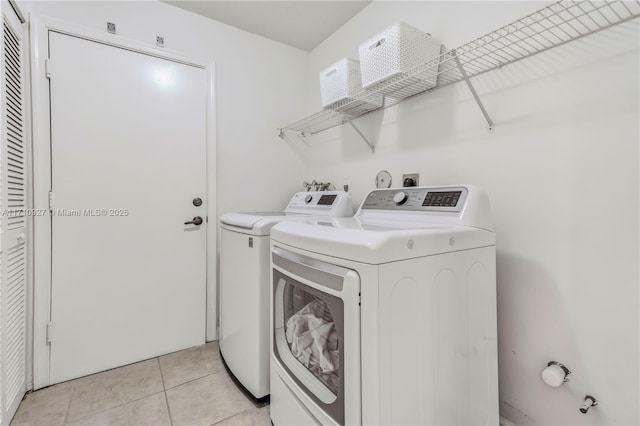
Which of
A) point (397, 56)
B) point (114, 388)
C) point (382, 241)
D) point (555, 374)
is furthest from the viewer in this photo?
point (114, 388)

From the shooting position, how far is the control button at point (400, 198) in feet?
4.71

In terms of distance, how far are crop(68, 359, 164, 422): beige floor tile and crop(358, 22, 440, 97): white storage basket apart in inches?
81.7

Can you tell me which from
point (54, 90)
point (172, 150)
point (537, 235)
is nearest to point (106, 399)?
point (172, 150)

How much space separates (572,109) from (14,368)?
109 inches

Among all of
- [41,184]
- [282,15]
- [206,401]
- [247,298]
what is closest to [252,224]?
[247,298]

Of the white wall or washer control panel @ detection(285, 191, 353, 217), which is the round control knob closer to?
the white wall

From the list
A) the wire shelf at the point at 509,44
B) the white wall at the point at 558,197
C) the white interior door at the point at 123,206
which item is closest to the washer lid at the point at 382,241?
the white wall at the point at 558,197

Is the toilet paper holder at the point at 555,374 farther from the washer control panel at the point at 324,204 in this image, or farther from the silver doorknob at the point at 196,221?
the silver doorknob at the point at 196,221

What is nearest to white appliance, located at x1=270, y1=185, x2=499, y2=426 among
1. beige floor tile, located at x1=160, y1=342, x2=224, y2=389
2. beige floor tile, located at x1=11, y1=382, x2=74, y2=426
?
beige floor tile, located at x1=160, y1=342, x2=224, y2=389

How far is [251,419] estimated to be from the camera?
1.41m

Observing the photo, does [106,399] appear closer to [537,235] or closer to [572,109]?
[537,235]

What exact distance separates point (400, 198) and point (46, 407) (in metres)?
2.11

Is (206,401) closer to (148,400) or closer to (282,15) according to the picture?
(148,400)

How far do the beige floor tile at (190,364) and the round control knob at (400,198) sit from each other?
1.51 meters
